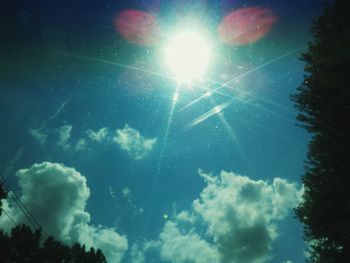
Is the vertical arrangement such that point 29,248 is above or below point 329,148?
below

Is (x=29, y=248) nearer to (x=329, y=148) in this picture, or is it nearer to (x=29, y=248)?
(x=29, y=248)

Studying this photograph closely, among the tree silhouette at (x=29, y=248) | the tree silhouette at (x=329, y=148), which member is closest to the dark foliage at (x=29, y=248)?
the tree silhouette at (x=29, y=248)

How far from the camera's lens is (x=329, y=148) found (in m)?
7.38

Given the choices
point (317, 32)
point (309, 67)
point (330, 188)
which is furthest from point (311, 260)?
point (317, 32)

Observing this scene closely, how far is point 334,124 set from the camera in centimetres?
754

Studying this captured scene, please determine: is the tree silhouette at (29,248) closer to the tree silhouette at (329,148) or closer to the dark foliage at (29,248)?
the dark foliage at (29,248)

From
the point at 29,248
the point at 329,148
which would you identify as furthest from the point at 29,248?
the point at 329,148

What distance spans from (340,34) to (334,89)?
88.0 inches

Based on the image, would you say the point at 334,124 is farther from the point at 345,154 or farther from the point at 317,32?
the point at 317,32

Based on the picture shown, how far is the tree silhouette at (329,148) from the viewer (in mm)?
7055

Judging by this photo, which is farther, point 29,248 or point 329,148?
point 29,248

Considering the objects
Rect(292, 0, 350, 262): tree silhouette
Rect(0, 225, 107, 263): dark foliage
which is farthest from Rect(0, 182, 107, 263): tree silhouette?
Rect(292, 0, 350, 262): tree silhouette

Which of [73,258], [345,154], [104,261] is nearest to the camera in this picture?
[345,154]

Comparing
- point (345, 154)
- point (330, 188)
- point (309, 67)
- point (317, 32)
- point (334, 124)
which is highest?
point (317, 32)
